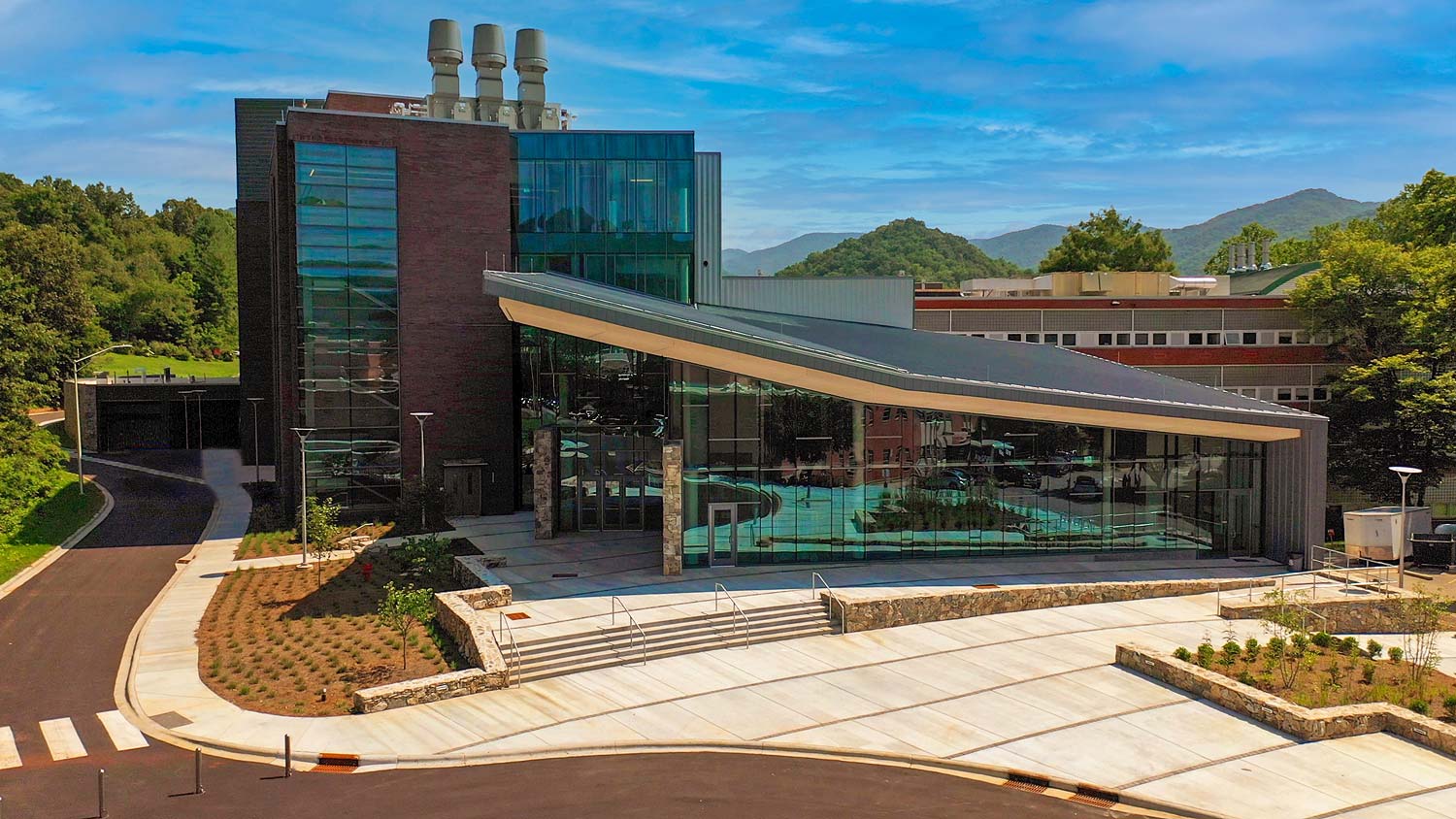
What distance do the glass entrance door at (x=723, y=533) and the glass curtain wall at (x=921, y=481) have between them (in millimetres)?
42

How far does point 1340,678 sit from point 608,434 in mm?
25014

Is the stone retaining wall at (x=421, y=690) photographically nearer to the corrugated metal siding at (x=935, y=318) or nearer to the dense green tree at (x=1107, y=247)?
the corrugated metal siding at (x=935, y=318)

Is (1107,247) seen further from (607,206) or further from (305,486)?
(305,486)

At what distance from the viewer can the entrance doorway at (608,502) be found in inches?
1583

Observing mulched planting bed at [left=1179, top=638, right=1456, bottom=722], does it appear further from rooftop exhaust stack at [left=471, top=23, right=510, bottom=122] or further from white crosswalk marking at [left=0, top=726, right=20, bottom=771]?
rooftop exhaust stack at [left=471, top=23, right=510, bottom=122]

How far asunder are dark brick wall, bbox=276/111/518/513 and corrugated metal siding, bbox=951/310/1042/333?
21603 mm

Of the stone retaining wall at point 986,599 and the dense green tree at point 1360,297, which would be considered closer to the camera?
the stone retaining wall at point 986,599

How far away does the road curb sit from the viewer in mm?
33628

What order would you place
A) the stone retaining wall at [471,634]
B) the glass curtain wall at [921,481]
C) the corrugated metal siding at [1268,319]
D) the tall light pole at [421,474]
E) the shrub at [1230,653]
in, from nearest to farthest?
1. the stone retaining wall at [471,634]
2. the shrub at [1230,653]
3. the glass curtain wall at [921,481]
4. the tall light pole at [421,474]
5. the corrugated metal siding at [1268,319]

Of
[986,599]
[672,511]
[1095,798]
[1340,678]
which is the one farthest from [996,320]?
[1095,798]

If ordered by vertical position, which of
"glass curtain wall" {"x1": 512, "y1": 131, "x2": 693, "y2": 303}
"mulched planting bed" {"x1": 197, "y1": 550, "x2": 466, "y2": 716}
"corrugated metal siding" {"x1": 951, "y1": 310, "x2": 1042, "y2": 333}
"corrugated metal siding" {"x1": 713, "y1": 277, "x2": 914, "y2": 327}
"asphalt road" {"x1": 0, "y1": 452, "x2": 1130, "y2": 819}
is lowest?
"asphalt road" {"x1": 0, "y1": 452, "x2": 1130, "y2": 819}

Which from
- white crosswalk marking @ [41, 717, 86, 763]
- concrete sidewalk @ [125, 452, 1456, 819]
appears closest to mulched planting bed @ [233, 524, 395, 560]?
concrete sidewalk @ [125, 452, 1456, 819]

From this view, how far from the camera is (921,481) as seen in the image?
Answer: 116 feet

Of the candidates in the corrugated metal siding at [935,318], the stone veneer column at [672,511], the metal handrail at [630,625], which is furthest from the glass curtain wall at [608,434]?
the corrugated metal siding at [935,318]
